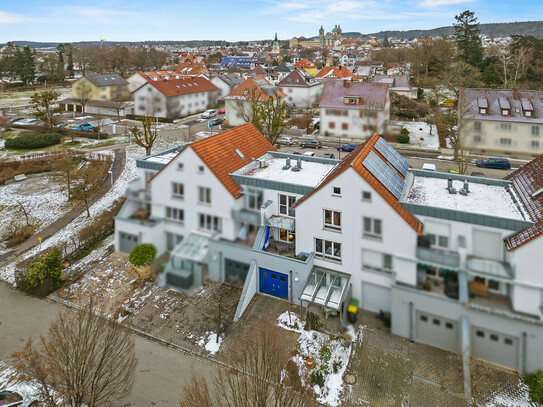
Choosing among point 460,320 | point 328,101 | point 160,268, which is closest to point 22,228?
point 160,268

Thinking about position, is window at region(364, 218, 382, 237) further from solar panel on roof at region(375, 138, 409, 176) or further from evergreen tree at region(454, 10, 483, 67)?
evergreen tree at region(454, 10, 483, 67)

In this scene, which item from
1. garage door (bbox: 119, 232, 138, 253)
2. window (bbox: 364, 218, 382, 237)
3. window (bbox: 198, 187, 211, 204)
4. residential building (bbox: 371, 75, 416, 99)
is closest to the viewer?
window (bbox: 364, 218, 382, 237)

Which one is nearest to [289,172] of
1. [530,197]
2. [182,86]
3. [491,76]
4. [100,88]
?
[530,197]

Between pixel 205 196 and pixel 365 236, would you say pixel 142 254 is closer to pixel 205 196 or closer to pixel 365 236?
pixel 205 196

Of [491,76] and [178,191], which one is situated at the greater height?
[491,76]

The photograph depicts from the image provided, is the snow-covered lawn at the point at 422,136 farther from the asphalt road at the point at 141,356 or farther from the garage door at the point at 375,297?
Result: the asphalt road at the point at 141,356

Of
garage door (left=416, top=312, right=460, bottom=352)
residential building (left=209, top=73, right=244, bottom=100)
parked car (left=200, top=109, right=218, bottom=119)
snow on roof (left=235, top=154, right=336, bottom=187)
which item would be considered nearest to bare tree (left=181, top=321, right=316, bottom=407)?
garage door (left=416, top=312, right=460, bottom=352)

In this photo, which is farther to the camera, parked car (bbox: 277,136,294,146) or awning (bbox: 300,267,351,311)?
parked car (bbox: 277,136,294,146)

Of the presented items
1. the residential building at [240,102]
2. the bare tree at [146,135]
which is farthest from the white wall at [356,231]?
the residential building at [240,102]

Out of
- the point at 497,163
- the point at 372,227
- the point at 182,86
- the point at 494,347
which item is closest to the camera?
the point at 494,347
